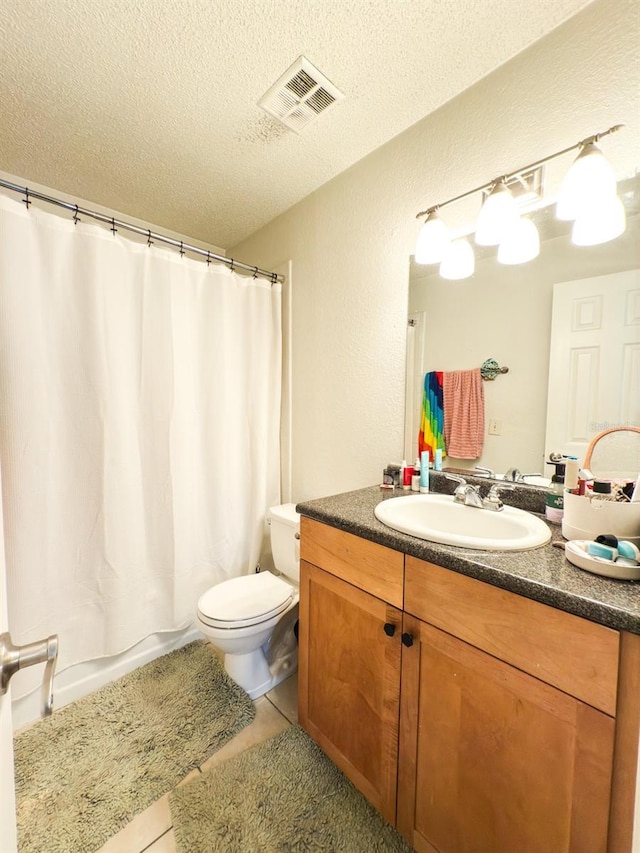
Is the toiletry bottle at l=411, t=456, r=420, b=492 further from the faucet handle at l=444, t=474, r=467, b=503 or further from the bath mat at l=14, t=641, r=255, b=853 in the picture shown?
the bath mat at l=14, t=641, r=255, b=853

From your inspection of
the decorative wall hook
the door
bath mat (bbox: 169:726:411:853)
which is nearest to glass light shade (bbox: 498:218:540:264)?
the decorative wall hook

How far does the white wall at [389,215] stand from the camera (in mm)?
973

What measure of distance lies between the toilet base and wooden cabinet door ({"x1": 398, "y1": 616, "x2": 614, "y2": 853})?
743 millimetres

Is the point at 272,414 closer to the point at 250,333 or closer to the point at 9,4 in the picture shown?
the point at 250,333

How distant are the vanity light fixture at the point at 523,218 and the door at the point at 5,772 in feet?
4.75

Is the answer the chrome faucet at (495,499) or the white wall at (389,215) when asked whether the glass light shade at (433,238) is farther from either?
the chrome faucet at (495,499)

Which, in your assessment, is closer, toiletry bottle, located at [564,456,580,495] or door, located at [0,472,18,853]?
door, located at [0,472,18,853]

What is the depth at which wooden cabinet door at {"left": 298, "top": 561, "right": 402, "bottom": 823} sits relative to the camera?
0.93 metres

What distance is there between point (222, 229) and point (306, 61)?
117 centimetres

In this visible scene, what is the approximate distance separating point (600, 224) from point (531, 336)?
0.34 m

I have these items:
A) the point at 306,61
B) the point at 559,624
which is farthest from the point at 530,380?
the point at 306,61

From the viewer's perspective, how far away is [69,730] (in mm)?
1289

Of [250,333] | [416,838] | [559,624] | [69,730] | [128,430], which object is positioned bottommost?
[69,730]

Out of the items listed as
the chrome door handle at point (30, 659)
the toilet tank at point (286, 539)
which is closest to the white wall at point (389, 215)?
the toilet tank at point (286, 539)
